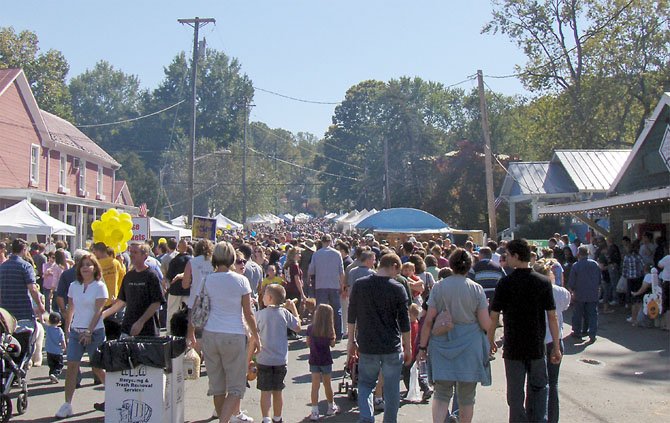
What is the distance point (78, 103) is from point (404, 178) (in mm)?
58602

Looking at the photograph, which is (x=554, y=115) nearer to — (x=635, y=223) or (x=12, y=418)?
(x=635, y=223)

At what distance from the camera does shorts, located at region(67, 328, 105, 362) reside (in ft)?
28.2

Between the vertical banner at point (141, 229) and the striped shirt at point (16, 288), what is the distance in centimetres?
1453

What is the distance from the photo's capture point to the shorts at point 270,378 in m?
7.75

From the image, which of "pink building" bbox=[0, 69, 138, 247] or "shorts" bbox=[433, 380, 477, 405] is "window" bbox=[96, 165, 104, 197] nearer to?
"pink building" bbox=[0, 69, 138, 247]

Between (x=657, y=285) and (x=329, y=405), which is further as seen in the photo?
(x=657, y=285)

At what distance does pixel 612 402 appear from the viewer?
375 inches

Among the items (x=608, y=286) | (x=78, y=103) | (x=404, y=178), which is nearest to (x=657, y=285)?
(x=608, y=286)

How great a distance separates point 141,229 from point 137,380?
59.8ft

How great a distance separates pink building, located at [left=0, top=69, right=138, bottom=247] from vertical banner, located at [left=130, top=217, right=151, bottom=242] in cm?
602

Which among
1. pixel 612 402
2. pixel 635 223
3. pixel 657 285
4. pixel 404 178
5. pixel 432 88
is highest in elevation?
A: pixel 432 88

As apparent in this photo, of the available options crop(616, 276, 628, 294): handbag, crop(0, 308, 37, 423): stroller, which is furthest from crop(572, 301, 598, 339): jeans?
crop(0, 308, 37, 423): stroller

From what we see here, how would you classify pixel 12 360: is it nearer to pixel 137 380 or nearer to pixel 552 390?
pixel 137 380

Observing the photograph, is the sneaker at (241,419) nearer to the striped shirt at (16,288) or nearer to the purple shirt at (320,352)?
the purple shirt at (320,352)
